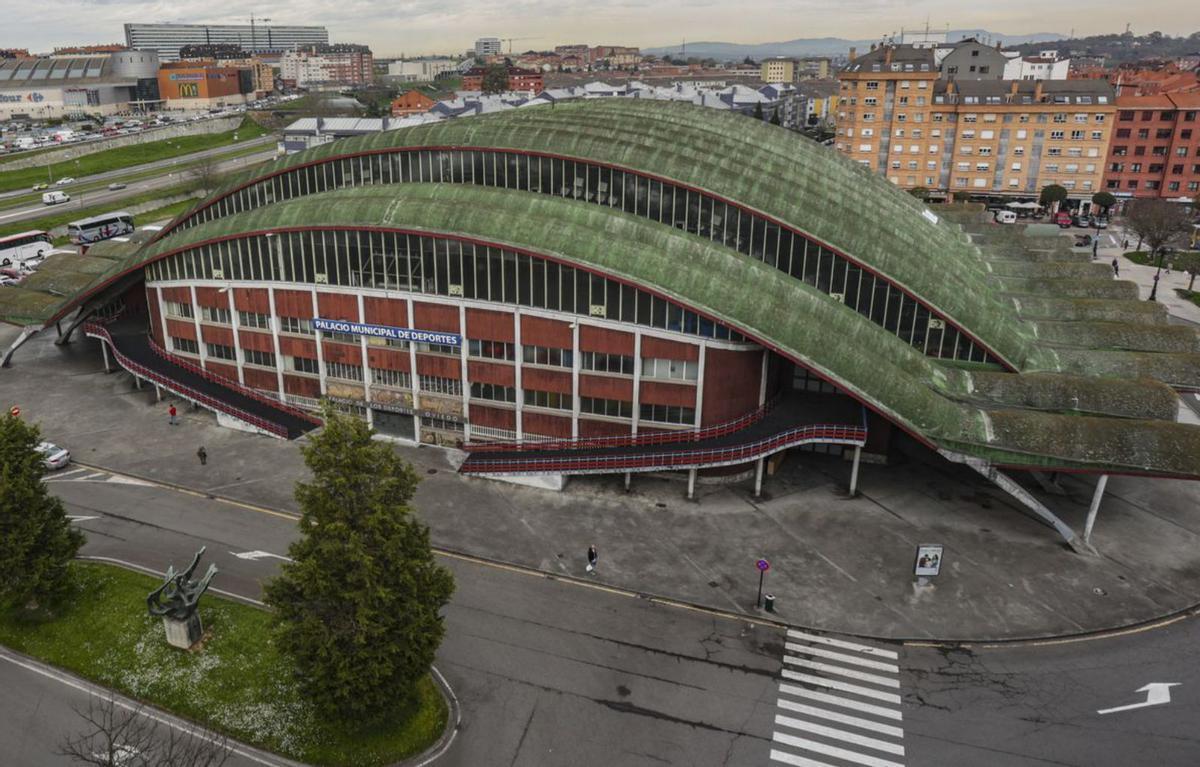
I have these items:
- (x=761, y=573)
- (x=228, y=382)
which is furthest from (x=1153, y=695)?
(x=228, y=382)

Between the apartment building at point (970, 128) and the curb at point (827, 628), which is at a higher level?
the apartment building at point (970, 128)

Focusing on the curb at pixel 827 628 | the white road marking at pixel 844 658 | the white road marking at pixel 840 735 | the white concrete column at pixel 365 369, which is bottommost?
the white road marking at pixel 840 735

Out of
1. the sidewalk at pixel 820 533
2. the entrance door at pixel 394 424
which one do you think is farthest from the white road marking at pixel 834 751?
the entrance door at pixel 394 424

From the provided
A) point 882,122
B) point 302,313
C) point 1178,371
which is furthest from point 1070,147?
point 302,313

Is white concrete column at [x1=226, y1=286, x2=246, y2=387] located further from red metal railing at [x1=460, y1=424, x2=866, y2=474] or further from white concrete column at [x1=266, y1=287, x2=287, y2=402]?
red metal railing at [x1=460, y1=424, x2=866, y2=474]

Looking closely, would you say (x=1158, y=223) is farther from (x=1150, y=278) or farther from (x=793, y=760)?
(x=793, y=760)

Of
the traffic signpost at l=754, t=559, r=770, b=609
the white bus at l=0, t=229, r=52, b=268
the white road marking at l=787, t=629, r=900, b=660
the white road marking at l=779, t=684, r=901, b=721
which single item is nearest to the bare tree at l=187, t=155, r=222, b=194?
the white bus at l=0, t=229, r=52, b=268

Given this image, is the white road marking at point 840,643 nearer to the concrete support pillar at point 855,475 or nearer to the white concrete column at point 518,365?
the concrete support pillar at point 855,475
